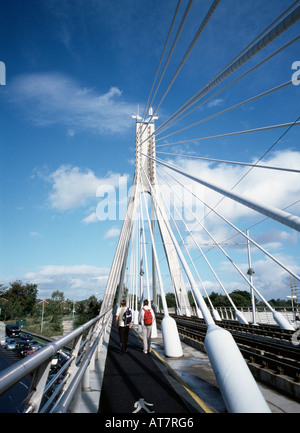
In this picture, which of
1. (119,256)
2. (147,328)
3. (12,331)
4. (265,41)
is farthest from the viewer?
(12,331)

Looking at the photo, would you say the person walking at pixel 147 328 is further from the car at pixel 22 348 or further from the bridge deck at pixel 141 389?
the car at pixel 22 348

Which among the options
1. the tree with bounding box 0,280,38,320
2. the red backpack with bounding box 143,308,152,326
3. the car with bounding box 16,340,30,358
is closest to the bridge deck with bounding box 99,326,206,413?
the red backpack with bounding box 143,308,152,326

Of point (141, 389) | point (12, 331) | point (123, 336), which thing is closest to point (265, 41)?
point (141, 389)

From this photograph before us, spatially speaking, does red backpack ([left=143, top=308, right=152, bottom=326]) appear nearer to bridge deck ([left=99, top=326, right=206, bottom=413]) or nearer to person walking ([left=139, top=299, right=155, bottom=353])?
person walking ([left=139, top=299, right=155, bottom=353])

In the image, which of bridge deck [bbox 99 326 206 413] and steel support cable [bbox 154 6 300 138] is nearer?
steel support cable [bbox 154 6 300 138]

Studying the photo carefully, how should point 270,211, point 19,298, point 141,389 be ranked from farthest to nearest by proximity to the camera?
1. point 19,298
2. point 141,389
3. point 270,211

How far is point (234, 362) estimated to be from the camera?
3838mm

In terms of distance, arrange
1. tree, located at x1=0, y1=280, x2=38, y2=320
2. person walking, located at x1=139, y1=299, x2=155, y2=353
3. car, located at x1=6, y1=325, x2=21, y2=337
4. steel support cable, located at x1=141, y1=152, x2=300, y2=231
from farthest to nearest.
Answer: tree, located at x1=0, y1=280, x2=38, y2=320 → car, located at x1=6, y1=325, x2=21, y2=337 → person walking, located at x1=139, y1=299, x2=155, y2=353 → steel support cable, located at x1=141, y1=152, x2=300, y2=231

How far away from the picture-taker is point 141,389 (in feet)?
17.9

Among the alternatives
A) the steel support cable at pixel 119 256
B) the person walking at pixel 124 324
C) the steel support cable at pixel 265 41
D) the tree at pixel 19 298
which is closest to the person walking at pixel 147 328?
the person walking at pixel 124 324

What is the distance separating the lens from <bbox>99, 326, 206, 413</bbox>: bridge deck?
447cm

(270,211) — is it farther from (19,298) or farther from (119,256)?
(19,298)

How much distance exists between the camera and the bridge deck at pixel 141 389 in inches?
176

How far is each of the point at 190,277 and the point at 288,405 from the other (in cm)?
281
